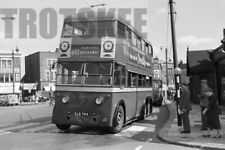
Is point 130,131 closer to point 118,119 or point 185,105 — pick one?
point 118,119

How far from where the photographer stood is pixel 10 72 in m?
78.5

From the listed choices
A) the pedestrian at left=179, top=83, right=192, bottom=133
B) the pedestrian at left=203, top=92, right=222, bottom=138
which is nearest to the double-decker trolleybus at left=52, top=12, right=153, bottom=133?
Answer: the pedestrian at left=179, top=83, right=192, bottom=133

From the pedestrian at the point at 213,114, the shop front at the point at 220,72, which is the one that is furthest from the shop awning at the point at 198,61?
the pedestrian at the point at 213,114

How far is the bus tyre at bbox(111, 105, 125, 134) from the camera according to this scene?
13.4m

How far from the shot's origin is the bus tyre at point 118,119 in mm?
13436

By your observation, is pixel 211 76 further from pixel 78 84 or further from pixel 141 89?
pixel 78 84

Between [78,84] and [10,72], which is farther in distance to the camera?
[10,72]

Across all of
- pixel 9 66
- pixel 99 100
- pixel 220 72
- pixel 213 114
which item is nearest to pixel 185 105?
pixel 213 114

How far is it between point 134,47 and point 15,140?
693 cm

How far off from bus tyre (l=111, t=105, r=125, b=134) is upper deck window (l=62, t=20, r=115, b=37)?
2.75 meters

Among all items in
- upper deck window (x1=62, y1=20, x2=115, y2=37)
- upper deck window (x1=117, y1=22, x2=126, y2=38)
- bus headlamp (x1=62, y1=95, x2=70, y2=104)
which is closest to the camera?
bus headlamp (x1=62, y1=95, x2=70, y2=104)

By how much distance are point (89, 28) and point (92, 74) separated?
178 centimetres

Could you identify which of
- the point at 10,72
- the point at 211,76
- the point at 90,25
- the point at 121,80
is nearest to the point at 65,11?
the point at 90,25

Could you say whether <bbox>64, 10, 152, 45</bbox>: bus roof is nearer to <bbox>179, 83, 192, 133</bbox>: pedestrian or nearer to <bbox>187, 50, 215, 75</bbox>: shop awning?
<bbox>179, 83, 192, 133</bbox>: pedestrian
